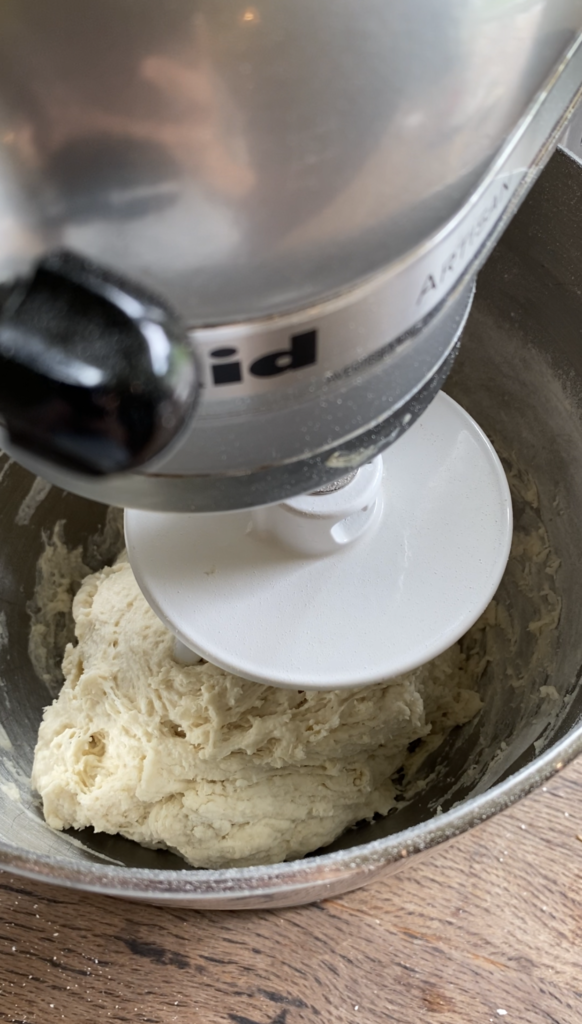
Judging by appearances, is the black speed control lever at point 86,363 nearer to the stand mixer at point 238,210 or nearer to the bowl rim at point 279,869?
the stand mixer at point 238,210

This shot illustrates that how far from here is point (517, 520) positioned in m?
1.01

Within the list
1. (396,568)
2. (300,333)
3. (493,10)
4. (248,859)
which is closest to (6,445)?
(300,333)

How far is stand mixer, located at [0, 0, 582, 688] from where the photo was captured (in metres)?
0.26

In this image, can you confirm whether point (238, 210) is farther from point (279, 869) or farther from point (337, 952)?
point (337, 952)

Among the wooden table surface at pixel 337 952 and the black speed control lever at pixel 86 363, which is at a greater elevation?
the black speed control lever at pixel 86 363

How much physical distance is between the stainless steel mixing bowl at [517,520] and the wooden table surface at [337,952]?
0.30 feet

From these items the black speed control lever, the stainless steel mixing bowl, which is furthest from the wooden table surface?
the black speed control lever

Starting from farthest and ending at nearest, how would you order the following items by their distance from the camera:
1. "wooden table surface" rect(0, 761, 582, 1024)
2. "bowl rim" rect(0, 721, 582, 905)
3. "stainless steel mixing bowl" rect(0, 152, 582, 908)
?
"stainless steel mixing bowl" rect(0, 152, 582, 908)
"wooden table surface" rect(0, 761, 582, 1024)
"bowl rim" rect(0, 721, 582, 905)

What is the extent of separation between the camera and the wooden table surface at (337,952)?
62 cm

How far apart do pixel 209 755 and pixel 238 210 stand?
25.6 inches

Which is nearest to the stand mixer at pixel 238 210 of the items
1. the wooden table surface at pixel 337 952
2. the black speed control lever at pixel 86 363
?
the black speed control lever at pixel 86 363

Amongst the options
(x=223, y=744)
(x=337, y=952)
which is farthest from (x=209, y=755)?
(x=337, y=952)

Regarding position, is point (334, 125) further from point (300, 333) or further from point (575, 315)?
point (575, 315)

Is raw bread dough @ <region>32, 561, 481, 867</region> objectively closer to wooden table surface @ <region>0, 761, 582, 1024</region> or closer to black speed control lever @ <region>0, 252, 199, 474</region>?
wooden table surface @ <region>0, 761, 582, 1024</region>
